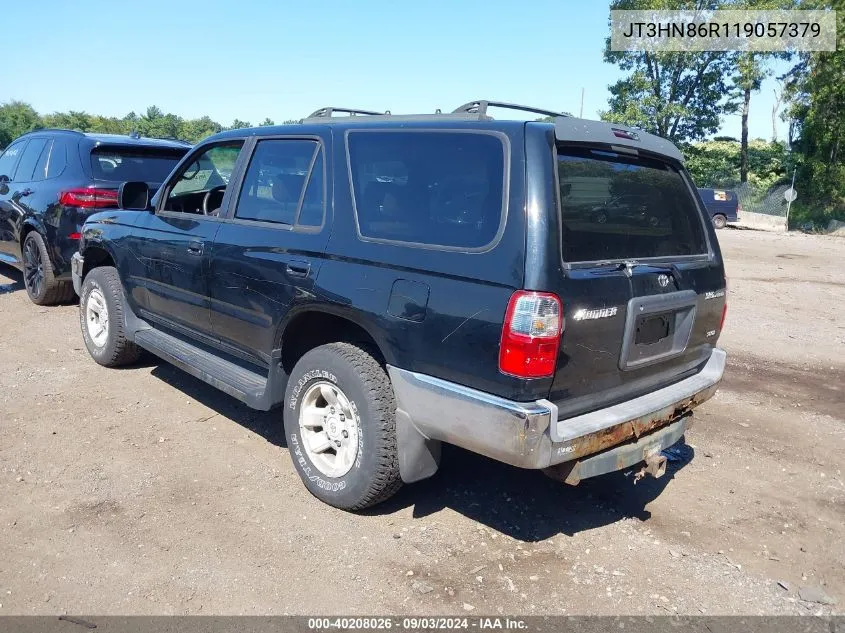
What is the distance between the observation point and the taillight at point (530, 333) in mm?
2646

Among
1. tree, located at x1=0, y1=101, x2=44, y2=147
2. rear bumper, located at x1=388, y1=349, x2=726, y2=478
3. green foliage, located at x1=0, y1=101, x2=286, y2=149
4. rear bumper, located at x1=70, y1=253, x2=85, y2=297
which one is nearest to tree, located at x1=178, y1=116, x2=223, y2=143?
green foliage, located at x1=0, y1=101, x2=286, y2=149

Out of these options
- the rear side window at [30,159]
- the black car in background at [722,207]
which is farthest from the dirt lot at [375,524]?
the black car in background at [722,207]

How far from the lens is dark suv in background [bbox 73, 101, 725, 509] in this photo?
2738 mm

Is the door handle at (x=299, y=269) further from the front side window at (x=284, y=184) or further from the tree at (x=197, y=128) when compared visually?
the tree at (x=197, y=128)

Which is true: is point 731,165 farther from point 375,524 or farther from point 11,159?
point 375,524

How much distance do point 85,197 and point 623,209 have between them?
5.66m

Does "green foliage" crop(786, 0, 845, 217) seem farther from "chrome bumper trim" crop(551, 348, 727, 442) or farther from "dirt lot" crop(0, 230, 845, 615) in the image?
"chrome bumper trim" crop(551, 348, 727, 442)

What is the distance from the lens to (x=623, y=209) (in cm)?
322

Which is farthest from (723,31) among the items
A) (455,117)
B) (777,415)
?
(455,117)

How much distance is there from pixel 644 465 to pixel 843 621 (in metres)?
1.03

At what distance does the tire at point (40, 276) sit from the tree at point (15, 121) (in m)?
43.5

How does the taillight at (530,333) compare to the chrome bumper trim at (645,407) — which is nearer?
the taillight at (530,333)

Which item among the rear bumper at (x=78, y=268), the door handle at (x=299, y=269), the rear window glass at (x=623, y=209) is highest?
the rear window glass at (x=623, y=209)

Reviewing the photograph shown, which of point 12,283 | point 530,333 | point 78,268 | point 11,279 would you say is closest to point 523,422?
point 530,333
